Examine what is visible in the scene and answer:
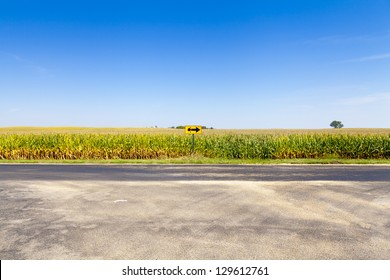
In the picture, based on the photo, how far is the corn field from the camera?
23.5 m

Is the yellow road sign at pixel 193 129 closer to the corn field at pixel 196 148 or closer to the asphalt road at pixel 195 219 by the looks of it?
the corn field at pixel 196 148

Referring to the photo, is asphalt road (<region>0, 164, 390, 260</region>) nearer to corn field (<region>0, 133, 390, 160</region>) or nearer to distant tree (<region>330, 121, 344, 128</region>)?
corn field (<region>0, 133, 390, 160</region>)

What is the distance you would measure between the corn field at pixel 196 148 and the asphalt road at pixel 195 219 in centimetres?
1122

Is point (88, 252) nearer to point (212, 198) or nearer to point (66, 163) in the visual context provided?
point (212, 198)

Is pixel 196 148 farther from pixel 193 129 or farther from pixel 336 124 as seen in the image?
pixel 336 124

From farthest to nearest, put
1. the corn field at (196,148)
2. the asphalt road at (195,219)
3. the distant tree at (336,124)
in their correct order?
the distant tree at (336,124)
the corn field at (196,148)
the asphalt road at (195,219)

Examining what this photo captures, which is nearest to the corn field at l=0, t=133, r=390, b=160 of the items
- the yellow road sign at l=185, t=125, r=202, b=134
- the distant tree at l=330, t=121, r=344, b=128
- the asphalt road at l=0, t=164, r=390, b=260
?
the yellow road sign at l=185, t=125, r=202, b=134

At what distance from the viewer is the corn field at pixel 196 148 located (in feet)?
76.9

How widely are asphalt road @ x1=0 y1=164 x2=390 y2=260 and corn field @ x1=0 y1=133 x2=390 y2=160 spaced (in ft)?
36.8

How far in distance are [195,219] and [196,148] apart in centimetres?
1760

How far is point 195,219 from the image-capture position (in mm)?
7062

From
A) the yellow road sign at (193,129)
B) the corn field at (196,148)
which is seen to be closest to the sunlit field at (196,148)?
the corn field at (196,148)
